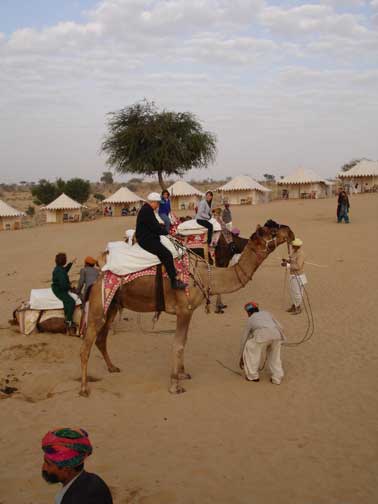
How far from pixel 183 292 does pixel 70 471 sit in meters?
4.19

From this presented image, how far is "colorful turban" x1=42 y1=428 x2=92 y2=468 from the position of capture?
2889 mm

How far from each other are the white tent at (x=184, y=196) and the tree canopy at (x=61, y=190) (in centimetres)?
1518

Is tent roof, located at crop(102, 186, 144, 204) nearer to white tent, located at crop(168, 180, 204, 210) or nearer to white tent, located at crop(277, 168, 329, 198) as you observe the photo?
white tent, located at crop(168, 180, 204, 210)

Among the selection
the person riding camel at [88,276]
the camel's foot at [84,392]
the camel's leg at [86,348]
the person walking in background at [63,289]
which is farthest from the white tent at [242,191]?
the camel's foot at [84,392]

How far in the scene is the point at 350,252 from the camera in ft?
69.8

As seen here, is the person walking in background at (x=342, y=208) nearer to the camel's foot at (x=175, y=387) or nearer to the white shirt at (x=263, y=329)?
the white shirt at (x=263, y=329)

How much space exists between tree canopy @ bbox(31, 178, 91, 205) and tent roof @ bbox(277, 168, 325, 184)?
75.5ft

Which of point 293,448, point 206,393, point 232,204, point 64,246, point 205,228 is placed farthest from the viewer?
point 232,204

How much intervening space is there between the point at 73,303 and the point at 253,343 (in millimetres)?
3964

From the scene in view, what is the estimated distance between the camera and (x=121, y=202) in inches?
1818

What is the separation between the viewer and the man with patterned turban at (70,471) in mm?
2828

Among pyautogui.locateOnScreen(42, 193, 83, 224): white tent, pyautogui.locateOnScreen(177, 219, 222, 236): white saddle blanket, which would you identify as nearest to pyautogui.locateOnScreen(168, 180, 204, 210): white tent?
pyautogui.locateOnScreen(42, 193, 83, 224): white tent

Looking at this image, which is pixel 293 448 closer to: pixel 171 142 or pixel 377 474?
pixel 377 474

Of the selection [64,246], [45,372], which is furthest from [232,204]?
[45,372]
